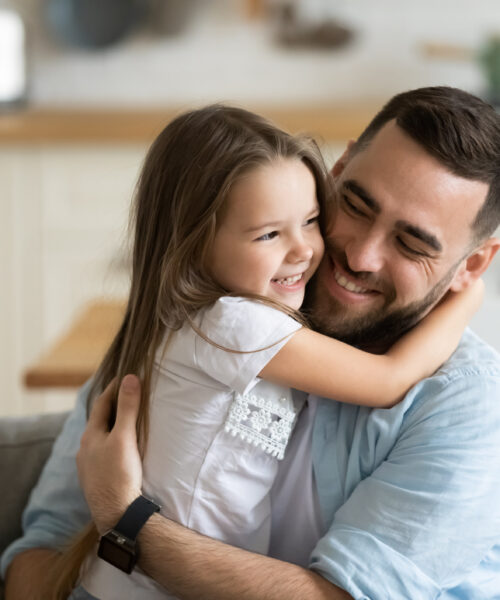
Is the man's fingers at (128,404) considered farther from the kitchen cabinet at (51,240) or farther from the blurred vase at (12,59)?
the blurred vase at (12,59)

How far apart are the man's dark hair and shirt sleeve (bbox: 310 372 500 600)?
432 mm

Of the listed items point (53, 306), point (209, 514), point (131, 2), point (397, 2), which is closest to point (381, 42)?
point (397, 2)

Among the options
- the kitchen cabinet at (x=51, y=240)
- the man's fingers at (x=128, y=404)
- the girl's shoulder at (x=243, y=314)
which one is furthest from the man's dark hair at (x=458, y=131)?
the kitchen cabinet at (x=51, y=240)

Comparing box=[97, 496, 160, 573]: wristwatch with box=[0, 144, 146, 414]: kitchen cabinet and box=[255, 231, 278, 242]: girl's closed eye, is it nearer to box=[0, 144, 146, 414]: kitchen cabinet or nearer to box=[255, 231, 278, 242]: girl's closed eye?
box=[255, 231, 278, 242]: girl's closed eye

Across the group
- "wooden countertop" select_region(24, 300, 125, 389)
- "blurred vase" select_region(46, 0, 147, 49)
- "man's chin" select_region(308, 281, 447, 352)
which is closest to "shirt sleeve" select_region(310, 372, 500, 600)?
"man's chin" select_region(308, 281, 447, 352)

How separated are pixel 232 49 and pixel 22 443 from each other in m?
3.10

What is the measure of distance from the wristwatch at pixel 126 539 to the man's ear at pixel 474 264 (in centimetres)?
75

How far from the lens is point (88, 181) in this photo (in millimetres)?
4129

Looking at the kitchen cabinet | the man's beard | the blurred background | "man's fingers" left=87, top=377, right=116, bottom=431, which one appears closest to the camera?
"man's fingers" left=87, top=377, right=116, bottom=431

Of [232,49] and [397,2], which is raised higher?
[397,2]

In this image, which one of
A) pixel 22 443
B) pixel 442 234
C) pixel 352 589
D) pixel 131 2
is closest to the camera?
pixel 352 589

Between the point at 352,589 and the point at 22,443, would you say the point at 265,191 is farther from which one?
the point at 22,443

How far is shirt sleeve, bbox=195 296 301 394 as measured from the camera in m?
1.40

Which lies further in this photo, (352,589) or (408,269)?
(408,269)
